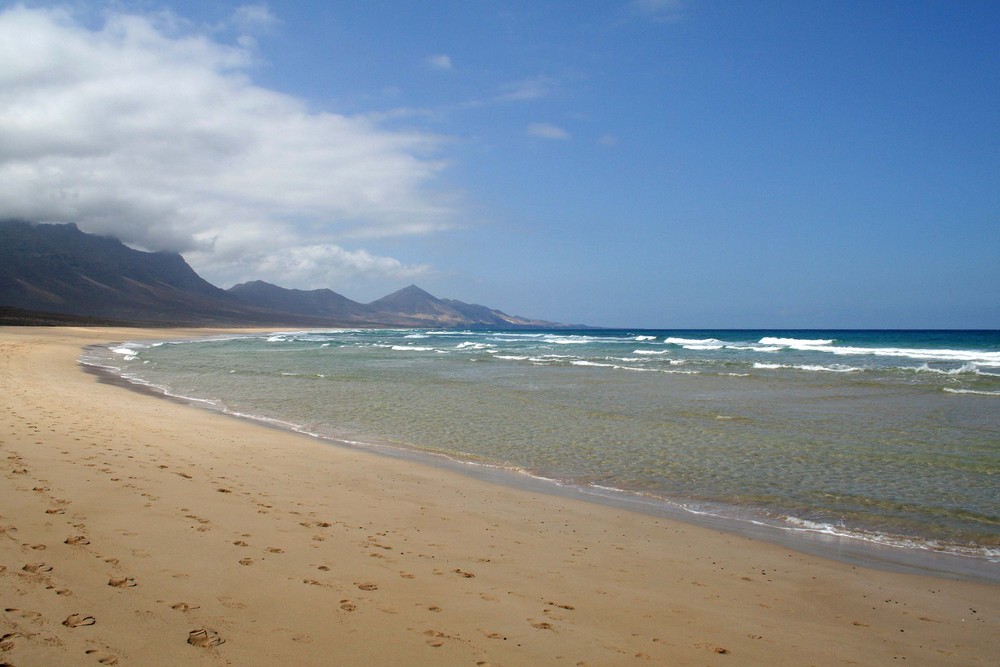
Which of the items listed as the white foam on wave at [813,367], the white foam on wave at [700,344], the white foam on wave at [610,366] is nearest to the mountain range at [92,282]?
the white foam on wave at [700,344]

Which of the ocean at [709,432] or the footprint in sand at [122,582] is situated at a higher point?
the footprint in sand at [122,582]

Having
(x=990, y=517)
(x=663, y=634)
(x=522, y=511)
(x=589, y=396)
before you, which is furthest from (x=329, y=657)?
(x=589, y=396)

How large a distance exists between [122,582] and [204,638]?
3.17ft

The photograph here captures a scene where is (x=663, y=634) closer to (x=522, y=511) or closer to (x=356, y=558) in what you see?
(x=356, y=558)

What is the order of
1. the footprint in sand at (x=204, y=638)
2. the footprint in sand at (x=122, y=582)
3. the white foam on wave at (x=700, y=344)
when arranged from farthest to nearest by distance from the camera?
the white foam on wave at (x=700, y=344), the footprint in sand at (x=122, y=582), the footprint in sand at (x=204, y=638)

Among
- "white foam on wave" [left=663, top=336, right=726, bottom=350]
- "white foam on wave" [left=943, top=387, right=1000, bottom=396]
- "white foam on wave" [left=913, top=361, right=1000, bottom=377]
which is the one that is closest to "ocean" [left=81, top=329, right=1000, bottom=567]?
"white foam on wave" [left=943, top=387, right=1000, bottom=396]

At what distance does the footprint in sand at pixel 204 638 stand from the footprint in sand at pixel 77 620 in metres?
0.55

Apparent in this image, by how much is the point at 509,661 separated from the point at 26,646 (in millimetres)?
2422

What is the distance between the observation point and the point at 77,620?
3.23 metres

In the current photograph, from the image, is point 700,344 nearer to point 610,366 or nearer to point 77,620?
point 610,366

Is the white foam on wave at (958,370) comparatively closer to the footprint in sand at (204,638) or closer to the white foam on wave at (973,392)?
the white foam on wave at (973,392)

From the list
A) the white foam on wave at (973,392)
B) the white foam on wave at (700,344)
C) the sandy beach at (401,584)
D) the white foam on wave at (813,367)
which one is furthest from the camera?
the white foam on wave at (700,344)

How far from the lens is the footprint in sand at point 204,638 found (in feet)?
10.3

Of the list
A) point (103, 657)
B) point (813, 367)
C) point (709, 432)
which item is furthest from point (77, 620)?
point (813, 367)
